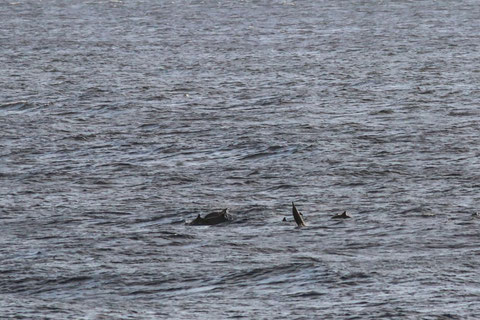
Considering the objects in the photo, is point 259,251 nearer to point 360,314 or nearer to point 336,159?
point 360,314

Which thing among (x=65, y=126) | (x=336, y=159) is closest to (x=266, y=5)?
(x=65, y=126)

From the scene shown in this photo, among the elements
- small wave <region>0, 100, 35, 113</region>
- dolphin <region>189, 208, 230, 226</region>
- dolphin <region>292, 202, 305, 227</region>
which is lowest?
small wave <region>0, 100, 35, 113</region>

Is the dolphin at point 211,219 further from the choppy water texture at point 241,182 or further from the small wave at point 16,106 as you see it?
the small wave at point 16,106

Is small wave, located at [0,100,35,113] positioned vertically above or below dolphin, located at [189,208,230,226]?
below

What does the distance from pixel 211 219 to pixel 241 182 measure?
385 cm

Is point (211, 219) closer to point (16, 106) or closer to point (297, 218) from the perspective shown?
point (297, 218)

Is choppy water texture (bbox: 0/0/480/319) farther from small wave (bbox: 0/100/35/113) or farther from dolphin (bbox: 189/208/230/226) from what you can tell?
dolphin (bbox: 189/208/230/226)

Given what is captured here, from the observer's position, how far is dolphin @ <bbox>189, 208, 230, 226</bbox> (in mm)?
22516

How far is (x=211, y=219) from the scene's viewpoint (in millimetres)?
22547

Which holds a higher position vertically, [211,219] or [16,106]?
[211,219]

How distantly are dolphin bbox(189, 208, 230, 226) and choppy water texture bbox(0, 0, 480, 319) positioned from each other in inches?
9.3

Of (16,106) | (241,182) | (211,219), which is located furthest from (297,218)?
(16,106)

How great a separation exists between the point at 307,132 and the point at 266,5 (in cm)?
6286

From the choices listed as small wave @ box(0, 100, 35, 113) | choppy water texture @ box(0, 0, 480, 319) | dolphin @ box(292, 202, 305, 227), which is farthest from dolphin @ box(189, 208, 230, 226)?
small wave @ box(0, 100, 35, 113)
